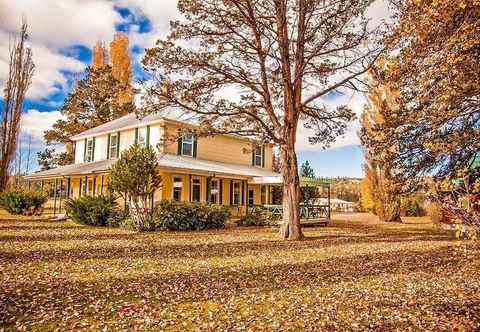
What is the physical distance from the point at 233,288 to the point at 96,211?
13.4 meters

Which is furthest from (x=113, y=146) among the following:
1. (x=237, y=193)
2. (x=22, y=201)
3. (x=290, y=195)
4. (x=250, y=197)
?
(x=290, y=195)

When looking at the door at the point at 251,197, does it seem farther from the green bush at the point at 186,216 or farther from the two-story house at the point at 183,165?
the green bush at the point at 186,216

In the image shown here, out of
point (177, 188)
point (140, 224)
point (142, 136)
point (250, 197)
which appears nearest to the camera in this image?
point (140, 224)

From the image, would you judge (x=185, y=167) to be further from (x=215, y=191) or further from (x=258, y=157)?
(x=258, y=157)

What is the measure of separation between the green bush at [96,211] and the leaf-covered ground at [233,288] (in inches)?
255

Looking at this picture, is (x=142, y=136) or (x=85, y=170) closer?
(x=85, y=170)

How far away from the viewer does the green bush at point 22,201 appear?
2286 cm

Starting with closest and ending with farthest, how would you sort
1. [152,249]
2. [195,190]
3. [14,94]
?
1. [152,249]
2. [195,190]
3. [14,94]

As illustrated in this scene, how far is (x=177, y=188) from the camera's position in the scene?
68.5 feet

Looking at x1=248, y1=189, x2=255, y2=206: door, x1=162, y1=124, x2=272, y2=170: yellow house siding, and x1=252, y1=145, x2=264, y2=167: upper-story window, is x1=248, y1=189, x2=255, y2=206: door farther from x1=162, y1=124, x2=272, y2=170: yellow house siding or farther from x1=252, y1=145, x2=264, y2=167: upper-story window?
x1=252, y1=145, x2=264, y2=167: upper-story window

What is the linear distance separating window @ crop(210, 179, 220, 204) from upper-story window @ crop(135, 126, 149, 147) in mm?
Answer: 4835

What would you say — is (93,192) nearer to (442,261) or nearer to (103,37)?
(442,261)

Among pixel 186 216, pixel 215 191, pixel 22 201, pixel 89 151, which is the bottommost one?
pixel 186 216

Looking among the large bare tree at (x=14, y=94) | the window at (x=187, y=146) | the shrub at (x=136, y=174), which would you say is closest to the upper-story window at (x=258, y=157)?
the window at (x=187, y=146)
